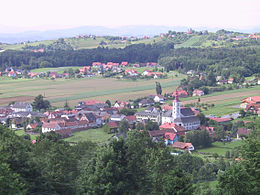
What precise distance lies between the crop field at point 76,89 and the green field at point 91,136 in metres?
15.0

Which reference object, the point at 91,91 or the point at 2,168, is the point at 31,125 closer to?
the point at 91,91

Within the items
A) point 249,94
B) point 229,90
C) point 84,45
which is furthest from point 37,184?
point 84,45

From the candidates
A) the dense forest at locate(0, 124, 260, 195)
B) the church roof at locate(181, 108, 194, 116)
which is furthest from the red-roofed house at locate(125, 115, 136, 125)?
the dense forest at locate(0, 124, 260, 195)

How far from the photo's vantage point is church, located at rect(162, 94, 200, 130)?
4269 cm

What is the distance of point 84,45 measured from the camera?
144875mm

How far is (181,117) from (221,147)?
925 centimetres

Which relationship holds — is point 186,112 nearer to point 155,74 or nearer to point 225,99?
point 225,99

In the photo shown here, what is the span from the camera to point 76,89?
7100 cm

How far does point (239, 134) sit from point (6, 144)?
83.6 feet

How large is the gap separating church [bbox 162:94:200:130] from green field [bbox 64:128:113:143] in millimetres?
7139

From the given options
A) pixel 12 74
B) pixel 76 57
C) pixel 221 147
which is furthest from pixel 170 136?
pixel 76 57

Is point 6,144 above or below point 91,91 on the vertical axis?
above

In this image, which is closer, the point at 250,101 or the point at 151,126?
the point at 151,126

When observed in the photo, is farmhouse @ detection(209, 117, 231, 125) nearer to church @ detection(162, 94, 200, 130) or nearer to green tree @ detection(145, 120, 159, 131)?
church @ detection(162, 94, 200, 130)
